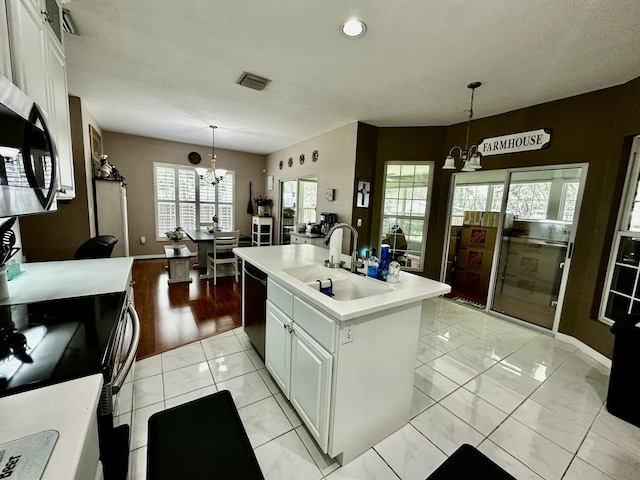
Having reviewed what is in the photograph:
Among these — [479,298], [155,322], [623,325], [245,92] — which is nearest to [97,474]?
[155,322]

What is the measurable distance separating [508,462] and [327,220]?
3.56m

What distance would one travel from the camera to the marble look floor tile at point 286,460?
1.40 m

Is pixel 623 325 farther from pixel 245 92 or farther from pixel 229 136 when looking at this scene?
pixel 229 136

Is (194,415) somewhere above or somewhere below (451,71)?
below

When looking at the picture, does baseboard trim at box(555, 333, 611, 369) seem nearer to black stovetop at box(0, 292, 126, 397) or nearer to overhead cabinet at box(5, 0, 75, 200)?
black stovetop at box(0, 292, 126, 397)

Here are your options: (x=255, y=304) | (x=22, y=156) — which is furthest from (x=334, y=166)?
(x=22, y=156)

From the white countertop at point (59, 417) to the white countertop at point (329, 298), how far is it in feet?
2.90

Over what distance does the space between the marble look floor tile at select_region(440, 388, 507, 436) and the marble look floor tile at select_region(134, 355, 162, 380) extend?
2303 millimetres

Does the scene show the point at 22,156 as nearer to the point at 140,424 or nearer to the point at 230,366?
the point at 140,424

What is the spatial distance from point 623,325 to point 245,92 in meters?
4.13

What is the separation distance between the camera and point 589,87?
2646 mm

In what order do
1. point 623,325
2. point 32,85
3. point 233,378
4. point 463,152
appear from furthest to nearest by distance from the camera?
point 463,152 → point 233,378 → point 623,325 → point 32,85

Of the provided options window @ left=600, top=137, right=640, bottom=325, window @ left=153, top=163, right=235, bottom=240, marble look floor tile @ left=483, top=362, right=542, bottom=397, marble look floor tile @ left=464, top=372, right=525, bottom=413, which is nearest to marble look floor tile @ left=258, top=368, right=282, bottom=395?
marble look floor tile @ left=464, top=372, right=525, bottom=413

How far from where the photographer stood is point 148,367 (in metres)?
2.21
